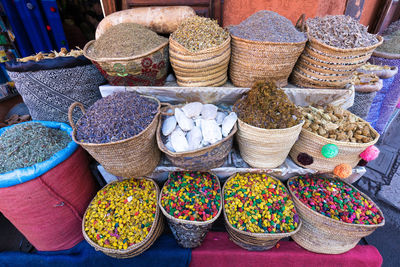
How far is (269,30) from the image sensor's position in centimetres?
110

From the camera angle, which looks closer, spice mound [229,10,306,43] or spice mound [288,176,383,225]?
spice mound [229,10,306,43]

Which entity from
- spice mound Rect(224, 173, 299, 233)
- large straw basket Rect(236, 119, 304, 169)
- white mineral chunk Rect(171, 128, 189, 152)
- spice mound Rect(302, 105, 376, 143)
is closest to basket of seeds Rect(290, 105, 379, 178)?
spice mound Rect(302, 105, 376, 143)

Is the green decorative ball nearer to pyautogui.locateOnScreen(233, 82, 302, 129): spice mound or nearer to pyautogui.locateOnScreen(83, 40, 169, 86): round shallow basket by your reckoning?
pyautogui.locateOnScreen(233, 82, 302, 129): spice mound

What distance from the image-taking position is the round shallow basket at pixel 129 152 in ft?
3.23

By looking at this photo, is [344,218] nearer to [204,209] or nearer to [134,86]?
[204,209]

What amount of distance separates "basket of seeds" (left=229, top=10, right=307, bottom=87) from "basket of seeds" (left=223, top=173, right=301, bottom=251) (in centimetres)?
74

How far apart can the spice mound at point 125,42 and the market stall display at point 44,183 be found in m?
0.64

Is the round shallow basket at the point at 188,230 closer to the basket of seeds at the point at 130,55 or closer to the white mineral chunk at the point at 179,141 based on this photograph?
the white mineral chunk at the point at 179,141

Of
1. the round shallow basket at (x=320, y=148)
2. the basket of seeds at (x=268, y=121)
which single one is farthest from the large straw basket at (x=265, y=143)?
the round shallow basket at (x=320, y=148)

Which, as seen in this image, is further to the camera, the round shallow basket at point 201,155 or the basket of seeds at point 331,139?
the basket of seeds at point 331,139

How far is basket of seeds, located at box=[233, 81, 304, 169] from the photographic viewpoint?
1.09 m

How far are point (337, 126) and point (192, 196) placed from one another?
104 centimetres

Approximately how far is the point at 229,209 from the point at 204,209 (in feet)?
0.60

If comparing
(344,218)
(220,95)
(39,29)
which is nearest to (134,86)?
(220,95)
